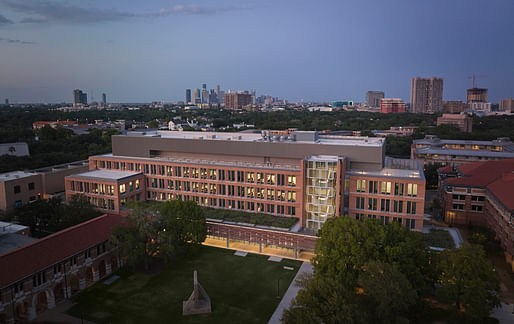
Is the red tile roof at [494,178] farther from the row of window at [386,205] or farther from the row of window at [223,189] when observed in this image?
the row of window at [223,189]

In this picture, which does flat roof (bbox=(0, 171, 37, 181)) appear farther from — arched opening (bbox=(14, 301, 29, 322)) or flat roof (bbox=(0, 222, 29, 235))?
arched opening (bbox=(14, 301, 29, 322))

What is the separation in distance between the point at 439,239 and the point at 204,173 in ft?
157

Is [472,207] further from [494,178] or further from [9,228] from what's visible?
[9,228]

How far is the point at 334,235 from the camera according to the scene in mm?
49000

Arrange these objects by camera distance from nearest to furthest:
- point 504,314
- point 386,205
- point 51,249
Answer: point 504,314 → point 51,249 → point 386,205

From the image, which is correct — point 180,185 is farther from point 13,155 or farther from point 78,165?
point 13,155

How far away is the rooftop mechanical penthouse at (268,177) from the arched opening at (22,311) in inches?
1314

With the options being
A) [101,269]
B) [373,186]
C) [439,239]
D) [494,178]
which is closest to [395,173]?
[373,186]

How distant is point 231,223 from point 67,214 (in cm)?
2998

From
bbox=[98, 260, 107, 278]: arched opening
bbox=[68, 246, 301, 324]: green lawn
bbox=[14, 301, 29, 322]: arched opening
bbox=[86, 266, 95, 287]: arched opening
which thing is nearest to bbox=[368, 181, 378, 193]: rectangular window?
bbox=[68, 246, 301, 324]: green lawn

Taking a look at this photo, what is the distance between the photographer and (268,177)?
73.4 metres

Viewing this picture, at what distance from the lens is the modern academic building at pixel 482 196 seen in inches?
2606

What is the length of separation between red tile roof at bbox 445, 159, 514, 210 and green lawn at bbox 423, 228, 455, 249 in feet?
36.2

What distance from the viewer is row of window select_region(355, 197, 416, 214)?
64188 mm
